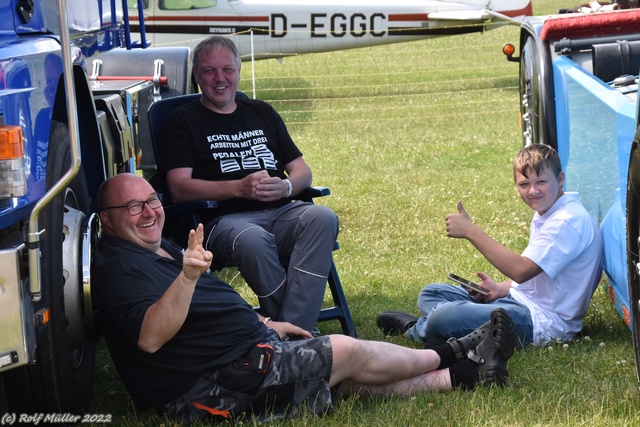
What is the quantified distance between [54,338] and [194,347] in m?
0.54

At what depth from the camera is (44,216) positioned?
325 cm

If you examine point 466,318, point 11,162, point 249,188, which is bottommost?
point 466,318

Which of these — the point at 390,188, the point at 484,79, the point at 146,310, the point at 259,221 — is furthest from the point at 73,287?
the point at 484,79

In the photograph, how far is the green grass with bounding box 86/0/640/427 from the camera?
151 inches

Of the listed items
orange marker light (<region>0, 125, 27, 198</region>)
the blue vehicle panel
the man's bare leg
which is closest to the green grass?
the man's bare leg

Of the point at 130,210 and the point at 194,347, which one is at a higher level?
the point at 130,210

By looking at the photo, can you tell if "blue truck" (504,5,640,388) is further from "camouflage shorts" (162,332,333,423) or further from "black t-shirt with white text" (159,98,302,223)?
"black t-shirt with white text" (159,98,302,223)

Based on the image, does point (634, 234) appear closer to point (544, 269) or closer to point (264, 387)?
point (544, 269)

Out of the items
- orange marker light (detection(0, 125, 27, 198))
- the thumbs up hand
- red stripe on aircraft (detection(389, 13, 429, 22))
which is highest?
orange marker light (detection(0, 125, 27, 198))

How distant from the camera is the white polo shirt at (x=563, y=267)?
15.1ft

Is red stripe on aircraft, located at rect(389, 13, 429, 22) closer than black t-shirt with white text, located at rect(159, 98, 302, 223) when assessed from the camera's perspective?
No

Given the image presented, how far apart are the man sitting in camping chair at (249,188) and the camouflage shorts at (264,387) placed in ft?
3.06

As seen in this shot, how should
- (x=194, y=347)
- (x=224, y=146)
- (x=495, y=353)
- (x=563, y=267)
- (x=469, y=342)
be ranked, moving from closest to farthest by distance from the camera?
(x=194, y=347)
(x=495, y=353)
(x=469, y=342)
(x=563, y=267)
(x=224, y=146)

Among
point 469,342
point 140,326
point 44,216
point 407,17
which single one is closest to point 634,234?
point 469,342
